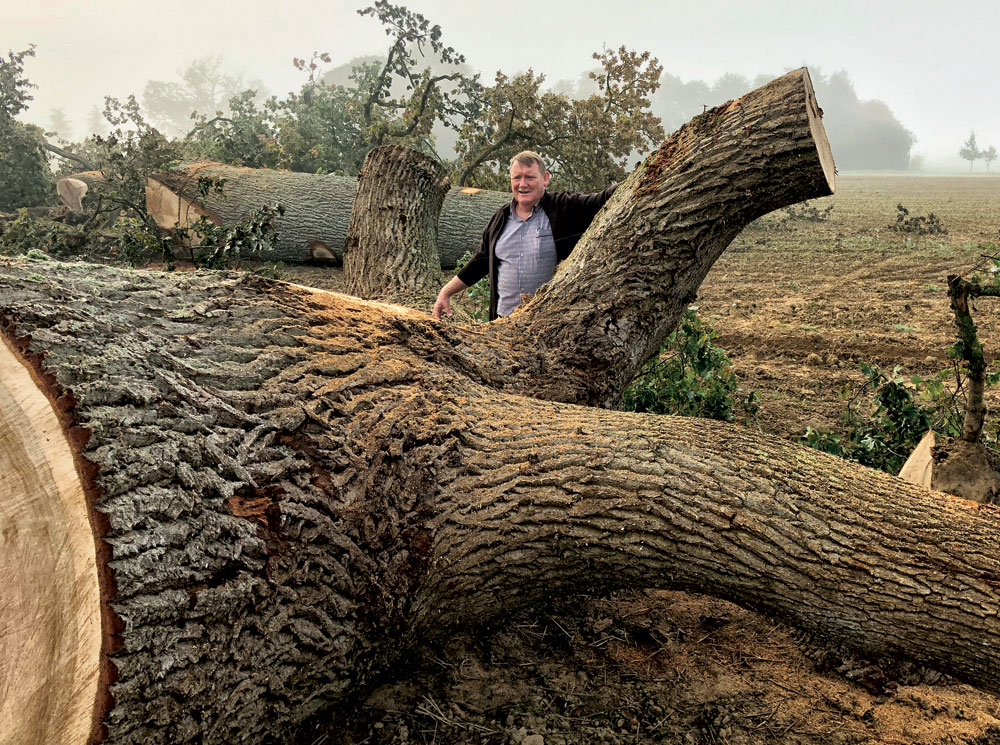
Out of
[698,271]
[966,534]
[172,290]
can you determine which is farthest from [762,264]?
[172,290]

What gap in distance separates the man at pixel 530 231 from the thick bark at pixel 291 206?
4253 mm

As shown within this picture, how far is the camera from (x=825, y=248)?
1040 centimetres

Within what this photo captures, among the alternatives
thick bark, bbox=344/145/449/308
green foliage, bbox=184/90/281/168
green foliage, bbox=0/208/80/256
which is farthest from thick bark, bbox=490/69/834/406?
green foliage, bbox=184/90/281/168

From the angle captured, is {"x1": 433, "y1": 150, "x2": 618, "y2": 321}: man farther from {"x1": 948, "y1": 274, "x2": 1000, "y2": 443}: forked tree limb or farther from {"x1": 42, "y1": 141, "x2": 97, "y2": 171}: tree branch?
{"x1": 42, "y1": 141, "x2": 97, "y2": 171}: tree branch

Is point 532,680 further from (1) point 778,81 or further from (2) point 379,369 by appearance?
(1) point 778,81

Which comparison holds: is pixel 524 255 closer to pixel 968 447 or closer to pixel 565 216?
pixel 565 216

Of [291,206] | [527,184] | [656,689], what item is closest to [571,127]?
[291,206]

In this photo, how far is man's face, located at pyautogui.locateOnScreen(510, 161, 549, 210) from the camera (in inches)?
144

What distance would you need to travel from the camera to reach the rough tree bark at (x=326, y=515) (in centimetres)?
130

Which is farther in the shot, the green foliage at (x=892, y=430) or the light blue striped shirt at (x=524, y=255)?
the light blue striped shirt at (x=524, y=255)

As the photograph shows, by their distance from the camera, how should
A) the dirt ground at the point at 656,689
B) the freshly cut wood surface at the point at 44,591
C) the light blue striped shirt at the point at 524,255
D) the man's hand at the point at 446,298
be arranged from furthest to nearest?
the man's hand at the point at 446,298 → the light blue striped shirt at the point at 524,255 → the dirt ground at the point at 656,689 → the freshly cut wood surface at the point at 44,591

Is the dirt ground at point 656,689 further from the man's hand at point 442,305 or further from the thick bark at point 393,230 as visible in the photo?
the thick bark at point 393,230

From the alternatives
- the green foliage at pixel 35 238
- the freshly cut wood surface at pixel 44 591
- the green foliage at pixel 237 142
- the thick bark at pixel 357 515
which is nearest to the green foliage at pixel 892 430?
the thick bark at pixel 357 515

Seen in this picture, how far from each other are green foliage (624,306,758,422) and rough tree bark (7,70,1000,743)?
1852mm
